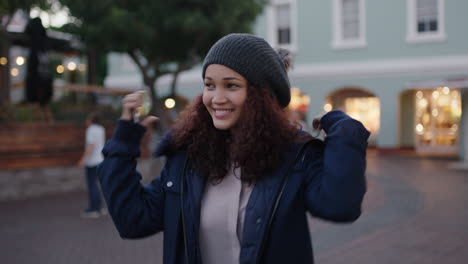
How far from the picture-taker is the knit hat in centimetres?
190

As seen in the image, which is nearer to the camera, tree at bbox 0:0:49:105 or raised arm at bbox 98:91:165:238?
raised arm at bbox 98:91:165:238

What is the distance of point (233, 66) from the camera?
1.90 metres

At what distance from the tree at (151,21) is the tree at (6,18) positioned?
1546mm

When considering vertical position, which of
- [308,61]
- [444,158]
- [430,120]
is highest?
[308,61]

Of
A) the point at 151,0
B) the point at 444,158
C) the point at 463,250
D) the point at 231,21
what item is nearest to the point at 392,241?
the point at 463,250

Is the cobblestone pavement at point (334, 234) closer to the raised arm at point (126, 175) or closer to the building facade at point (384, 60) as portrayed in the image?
the raised arm at point (126, 175)

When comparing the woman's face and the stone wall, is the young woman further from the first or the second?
the stone wall

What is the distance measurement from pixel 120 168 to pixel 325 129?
0.80 meters

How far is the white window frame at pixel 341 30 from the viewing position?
2034 cm

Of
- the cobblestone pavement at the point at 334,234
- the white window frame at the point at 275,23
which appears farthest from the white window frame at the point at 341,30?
the cobblestone pavement at the point at 334,234

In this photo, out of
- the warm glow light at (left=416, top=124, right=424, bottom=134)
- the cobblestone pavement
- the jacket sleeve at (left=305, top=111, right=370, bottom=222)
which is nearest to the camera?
the jacket sleeve at (left=305, top=111, right=370, bottom=222)

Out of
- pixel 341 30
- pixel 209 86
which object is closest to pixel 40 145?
pixel 209 86

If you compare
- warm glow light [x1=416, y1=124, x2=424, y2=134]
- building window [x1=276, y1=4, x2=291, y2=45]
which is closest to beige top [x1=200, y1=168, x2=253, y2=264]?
warm glow light [x1=416, y1=124, x2=424, y2=134]

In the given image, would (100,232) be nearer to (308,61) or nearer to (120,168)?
(120,168)
